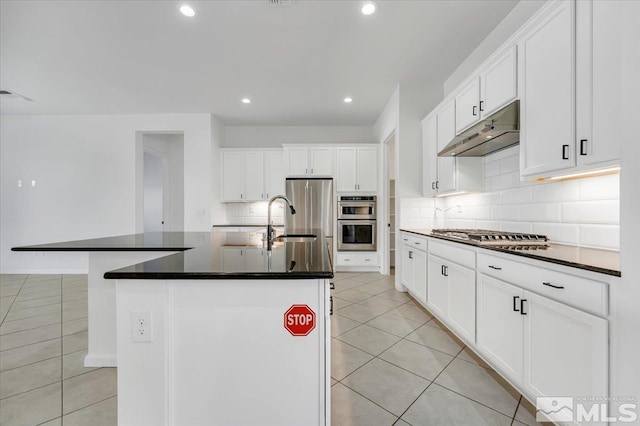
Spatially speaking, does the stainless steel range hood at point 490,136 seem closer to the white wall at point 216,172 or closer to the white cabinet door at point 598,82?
the white cabinet door at point 598,82

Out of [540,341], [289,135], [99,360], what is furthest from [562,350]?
[289,135]

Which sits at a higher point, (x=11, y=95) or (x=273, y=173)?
(x=11, y=95)

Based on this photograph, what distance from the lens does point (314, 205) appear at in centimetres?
484

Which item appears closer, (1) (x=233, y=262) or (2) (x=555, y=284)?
(1) (x=233, y=262)

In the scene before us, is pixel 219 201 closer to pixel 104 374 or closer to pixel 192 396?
pixel 104 374

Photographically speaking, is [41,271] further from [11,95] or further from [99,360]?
[99,360]

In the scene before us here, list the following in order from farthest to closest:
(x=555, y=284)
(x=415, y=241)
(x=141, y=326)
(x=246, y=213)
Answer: (x=246, y=213) → (x=415, y=241) → (x=555, y=284) → (x=141, y=326)

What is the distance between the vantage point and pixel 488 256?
69.9 inches

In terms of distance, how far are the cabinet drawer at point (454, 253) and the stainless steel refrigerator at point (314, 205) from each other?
2.34 m

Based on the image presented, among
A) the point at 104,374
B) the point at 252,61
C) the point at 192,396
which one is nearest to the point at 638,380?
the point at 192,396

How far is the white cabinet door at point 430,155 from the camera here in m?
3.24

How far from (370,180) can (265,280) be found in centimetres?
415

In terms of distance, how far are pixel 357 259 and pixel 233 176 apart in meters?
2.92

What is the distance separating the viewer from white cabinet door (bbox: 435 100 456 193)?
2.81 metres
